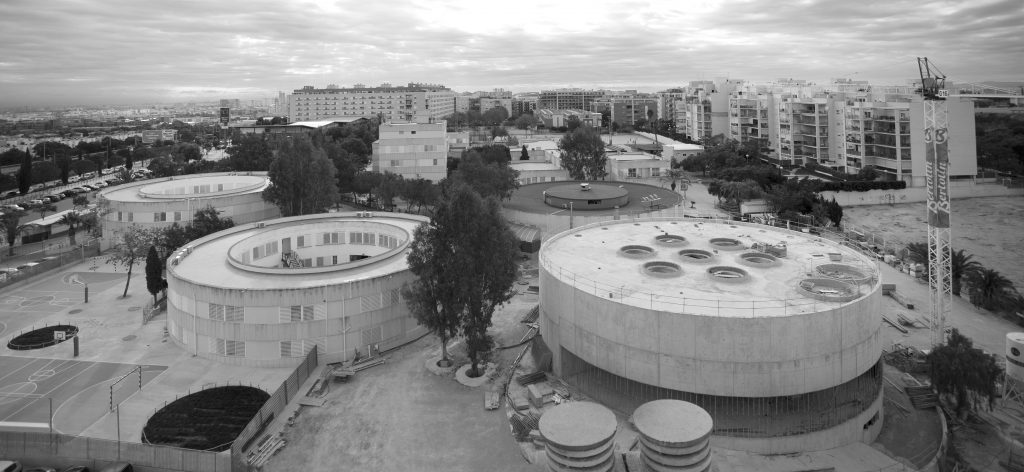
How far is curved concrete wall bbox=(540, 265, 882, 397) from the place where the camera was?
22.4 meters

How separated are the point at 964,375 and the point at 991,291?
66.1 feet

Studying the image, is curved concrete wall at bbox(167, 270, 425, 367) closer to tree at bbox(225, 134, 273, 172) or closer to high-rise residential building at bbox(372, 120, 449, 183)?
high-rise residential building at bbox(372, 120, 449, 183)

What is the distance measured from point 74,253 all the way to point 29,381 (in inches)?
1074

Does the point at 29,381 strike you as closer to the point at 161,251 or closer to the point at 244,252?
the point at 244,252

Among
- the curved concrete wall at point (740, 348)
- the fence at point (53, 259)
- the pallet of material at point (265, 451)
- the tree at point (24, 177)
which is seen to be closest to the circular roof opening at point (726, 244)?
the curved concrete wall at point (740, 348)

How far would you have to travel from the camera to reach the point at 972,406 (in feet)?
83.3

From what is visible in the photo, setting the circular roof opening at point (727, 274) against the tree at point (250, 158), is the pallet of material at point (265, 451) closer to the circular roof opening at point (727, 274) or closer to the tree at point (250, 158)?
the circular roof opening at point (727, 274)

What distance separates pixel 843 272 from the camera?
28484mm

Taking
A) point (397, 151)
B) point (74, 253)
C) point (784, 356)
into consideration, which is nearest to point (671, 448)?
point (784, 356)

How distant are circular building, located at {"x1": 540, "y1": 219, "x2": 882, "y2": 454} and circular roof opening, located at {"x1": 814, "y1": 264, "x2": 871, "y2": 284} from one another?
7 centimetres

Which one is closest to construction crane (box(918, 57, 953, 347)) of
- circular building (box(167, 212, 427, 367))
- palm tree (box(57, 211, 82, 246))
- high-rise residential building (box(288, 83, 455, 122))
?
circular building (box(167, 212, 427, 367))

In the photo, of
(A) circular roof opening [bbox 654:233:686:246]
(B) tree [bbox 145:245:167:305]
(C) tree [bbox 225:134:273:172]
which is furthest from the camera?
(C) tree [bbox 225:134:273:172]

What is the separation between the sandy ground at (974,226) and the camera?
174 feet

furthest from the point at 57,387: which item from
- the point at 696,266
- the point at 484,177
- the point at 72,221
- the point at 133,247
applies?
the point at 484,177
